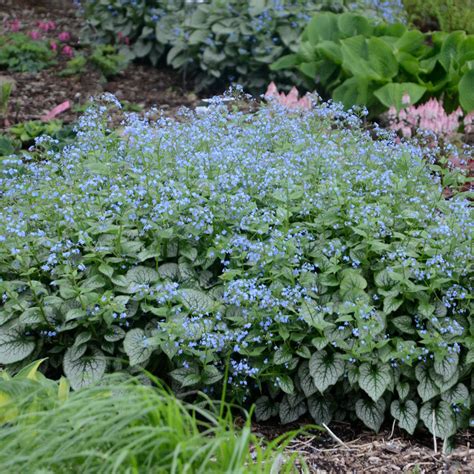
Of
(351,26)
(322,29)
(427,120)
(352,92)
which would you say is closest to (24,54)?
(322,29)

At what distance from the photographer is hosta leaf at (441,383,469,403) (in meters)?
3.46

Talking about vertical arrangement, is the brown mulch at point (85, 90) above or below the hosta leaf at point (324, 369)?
below

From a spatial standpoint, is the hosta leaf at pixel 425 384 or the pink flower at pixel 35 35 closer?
the hosta leaf at pixel 425 384

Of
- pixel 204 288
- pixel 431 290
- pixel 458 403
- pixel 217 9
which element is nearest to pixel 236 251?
pixel 204 288

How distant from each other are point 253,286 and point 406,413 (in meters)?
0.85

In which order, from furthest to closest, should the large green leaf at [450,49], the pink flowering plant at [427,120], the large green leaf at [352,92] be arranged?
the large green leaf at [450,49], the large green leaf at [352,92], the pink flowering plant at [427,120]

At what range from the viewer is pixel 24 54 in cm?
809

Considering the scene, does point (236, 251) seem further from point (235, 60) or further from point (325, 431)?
point (235, 60)

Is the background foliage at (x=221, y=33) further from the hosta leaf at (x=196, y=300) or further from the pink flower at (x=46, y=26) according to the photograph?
the hosta leaf at (x=196, y=300)

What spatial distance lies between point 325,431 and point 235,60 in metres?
4.48

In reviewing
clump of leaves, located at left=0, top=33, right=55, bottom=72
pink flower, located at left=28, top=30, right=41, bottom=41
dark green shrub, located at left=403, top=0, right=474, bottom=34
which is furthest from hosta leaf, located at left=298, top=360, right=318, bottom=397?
dark green shrub, located at left=403, top=0, right=474, bottom=34

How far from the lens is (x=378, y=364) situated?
11.3ft

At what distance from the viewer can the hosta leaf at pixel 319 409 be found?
3541 mm

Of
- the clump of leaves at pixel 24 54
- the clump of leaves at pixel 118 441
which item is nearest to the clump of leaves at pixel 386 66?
the clump of leaves at pixel 24 54
